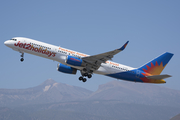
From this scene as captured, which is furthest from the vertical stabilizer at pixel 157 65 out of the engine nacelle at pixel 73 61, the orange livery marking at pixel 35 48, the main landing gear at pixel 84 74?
the orange livery marking at pixel 35 48

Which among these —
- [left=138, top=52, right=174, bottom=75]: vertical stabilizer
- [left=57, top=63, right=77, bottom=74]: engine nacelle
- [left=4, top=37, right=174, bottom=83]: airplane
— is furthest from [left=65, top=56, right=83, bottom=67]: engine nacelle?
[left=138, top=52, right=174, bottom=75]: vertical stabilizer

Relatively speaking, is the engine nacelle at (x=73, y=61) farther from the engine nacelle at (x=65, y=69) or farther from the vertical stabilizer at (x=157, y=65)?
the vertical stabilizer at (x=157, y=65)

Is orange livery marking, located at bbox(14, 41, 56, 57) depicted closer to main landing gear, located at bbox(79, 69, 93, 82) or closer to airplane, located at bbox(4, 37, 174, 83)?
airplane, located at bbox(4, 37, 174, 83)

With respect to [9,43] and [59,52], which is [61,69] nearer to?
[59,52]

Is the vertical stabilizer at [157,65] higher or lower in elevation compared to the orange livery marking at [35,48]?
lower

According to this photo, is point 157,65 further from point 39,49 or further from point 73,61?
point 39,49

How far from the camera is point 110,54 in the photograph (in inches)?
1650

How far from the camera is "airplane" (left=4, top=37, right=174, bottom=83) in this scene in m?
43.2

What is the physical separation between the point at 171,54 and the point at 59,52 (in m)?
24.3

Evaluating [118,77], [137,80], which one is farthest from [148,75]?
[118,77]

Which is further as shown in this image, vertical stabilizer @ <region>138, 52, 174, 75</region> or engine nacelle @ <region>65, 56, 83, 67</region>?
vertical stabilizer @ <region>138, 52, 174, 75</region>

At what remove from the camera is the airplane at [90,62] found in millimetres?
43219

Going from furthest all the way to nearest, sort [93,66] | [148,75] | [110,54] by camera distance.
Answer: [148,75]
[93,66]
[110,54]

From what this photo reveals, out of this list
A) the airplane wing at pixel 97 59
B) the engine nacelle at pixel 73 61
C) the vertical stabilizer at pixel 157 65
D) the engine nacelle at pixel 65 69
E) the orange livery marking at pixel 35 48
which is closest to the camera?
the airplane wing at pixel 97 59
